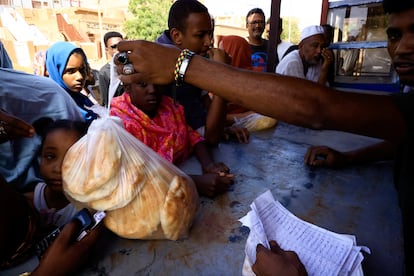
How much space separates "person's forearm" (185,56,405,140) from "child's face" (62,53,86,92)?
6.94 ft

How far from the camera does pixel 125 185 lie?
2.72 ft

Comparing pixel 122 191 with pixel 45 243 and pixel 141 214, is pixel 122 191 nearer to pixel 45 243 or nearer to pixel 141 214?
pixel 141 214

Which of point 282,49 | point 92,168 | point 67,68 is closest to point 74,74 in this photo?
point 67,68

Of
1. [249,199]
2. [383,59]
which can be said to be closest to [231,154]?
[249,199]

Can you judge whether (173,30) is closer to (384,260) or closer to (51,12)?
(384,260)

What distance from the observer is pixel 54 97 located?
153 centimetres

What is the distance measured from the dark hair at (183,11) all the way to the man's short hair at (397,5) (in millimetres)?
1076

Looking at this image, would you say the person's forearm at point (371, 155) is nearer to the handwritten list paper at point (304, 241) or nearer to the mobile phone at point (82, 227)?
the handwritten list paper at point (304, 241)

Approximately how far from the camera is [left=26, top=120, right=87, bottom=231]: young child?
1.00 meters

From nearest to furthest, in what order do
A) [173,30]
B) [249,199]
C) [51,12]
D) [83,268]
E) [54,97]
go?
[83,268] → [249,199] → [54,97] → [173,30] → [51,12]

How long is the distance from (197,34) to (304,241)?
4.50ft

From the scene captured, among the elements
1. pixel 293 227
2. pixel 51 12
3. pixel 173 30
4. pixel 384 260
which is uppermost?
pixel 51 12

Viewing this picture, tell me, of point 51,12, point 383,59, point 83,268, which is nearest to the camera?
point 83,268

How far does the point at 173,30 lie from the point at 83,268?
146 cm
